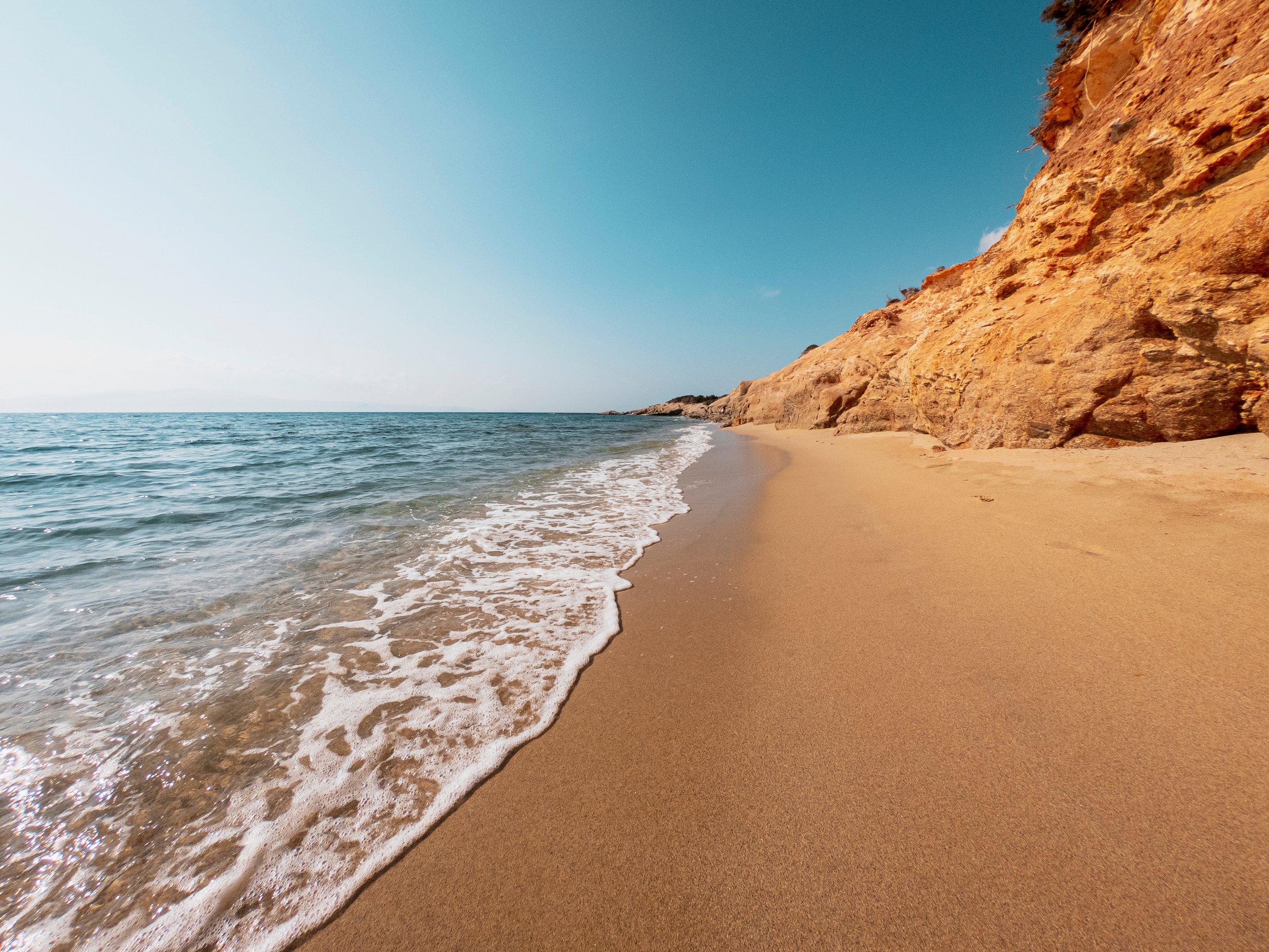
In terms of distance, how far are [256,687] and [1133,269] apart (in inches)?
400

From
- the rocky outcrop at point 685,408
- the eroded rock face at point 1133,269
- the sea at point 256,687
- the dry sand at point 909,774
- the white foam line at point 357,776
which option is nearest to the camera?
the dry sand at point 909,774

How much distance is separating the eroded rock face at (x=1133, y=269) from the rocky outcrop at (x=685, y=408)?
36.4 m

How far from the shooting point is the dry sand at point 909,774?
1.38 metres

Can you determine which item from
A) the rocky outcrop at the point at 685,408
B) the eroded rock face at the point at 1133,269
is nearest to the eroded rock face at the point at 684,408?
the rocky outcrop at the point at 685,408

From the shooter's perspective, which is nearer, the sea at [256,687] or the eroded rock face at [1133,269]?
the sea at [256,687]

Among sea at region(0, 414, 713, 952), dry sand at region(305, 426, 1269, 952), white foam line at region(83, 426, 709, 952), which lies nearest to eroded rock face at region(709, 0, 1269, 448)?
dry sand at region(305, 426, 1269, 952)

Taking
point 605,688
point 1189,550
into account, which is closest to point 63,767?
point 605,688

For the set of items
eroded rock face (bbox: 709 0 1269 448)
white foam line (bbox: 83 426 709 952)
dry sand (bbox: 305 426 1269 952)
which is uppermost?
eroded rock face (bbox: 709 0 1269 448)

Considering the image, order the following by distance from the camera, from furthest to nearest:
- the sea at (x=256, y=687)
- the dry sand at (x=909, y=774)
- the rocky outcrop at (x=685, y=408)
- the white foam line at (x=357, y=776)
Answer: the rocky outcrop at (x=685, y=408) → the sea at (x=256, y=687) → the white foam line at (x=357, y=776) → the dry sand at (x=909, y=774)

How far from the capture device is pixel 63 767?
2.20 metres

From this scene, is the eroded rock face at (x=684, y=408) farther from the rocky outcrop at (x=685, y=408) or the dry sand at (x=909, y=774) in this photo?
the dry sand at (x=909, y=774)

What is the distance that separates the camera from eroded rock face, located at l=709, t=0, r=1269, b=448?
4738 millimetres

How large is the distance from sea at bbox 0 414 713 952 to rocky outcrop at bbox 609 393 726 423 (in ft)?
139

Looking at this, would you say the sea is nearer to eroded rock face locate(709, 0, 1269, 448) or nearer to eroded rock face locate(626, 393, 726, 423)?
eroded rock face locate(709, 0, 1269, 448)
